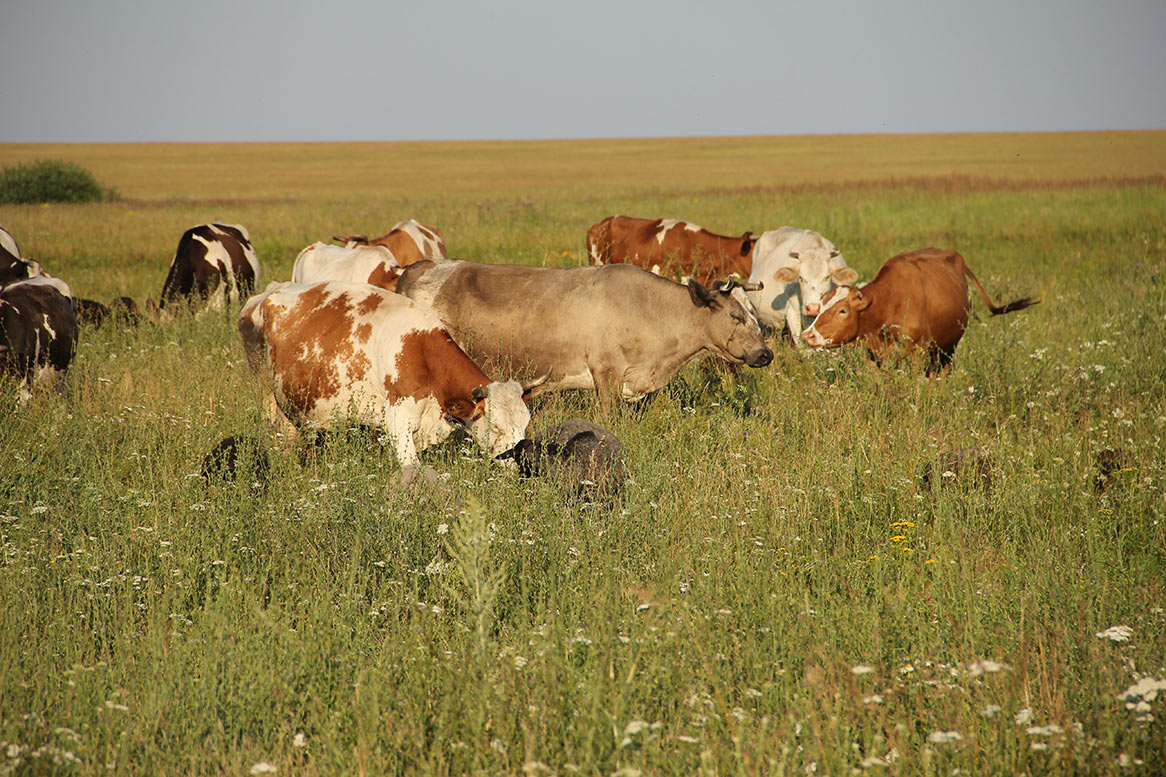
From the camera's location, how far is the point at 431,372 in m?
6.63

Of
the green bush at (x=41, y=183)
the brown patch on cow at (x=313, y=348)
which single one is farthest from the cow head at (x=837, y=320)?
the green bush at (x=41, y=183)

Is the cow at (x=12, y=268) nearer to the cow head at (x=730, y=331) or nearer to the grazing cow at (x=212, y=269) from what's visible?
the grazing cow at (x=212, y=269)

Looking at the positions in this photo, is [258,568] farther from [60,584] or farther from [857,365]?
[857,365]

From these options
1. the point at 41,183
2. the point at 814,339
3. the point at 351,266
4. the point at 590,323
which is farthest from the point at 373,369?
the point at 41,183

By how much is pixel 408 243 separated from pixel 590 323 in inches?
259

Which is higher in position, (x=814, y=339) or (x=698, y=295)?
(x=698, y=295)

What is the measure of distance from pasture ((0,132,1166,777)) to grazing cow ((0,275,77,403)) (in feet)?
1.40

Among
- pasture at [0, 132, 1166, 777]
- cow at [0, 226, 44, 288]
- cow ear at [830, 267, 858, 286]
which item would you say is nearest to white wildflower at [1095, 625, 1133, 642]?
pasture at [0, 132, 1166, 777]

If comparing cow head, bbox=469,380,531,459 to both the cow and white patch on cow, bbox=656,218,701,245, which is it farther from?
white patch on cow, bbox=656,218,701,245

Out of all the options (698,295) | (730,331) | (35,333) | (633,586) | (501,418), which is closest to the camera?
(633,586)

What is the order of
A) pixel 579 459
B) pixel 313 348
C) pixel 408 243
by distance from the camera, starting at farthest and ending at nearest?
pixel 408 243 < pixel 313 348 < pixel 579 459

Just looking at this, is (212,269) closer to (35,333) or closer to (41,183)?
(35,333)

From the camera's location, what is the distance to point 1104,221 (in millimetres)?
22625

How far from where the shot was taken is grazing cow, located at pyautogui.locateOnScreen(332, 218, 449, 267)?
43.9 ft
